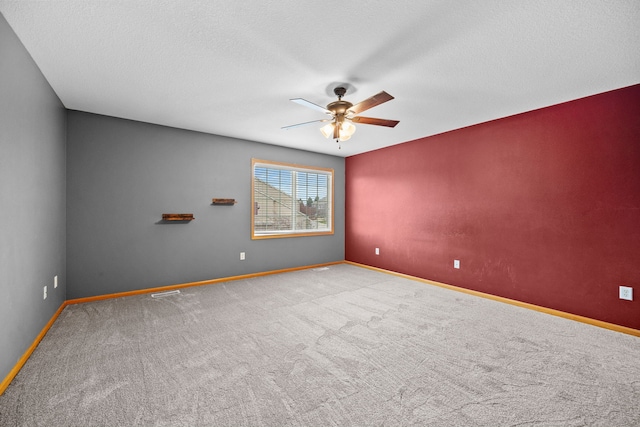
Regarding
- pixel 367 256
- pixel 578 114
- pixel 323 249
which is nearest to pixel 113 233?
pixel 323 249

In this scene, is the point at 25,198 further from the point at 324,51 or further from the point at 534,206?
the point at 534,206

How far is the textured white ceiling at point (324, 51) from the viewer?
5.70ft

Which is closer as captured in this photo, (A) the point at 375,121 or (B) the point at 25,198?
(B) the point at 25,198

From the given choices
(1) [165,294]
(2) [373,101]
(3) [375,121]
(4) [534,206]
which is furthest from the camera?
(1) [165,294]

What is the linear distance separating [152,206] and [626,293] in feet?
19.0

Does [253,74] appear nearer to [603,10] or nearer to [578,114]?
[603,10]

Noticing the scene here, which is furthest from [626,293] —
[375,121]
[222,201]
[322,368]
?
[222,201]

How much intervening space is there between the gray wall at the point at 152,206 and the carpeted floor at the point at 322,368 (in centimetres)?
61

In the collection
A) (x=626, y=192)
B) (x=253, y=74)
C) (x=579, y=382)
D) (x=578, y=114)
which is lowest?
(x=579, y=382)

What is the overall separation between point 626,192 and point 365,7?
10.5ft

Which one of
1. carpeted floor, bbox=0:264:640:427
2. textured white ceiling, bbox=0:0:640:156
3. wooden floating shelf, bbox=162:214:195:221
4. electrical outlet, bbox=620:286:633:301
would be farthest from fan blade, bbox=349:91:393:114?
electrical outlet, bbox=620:286:633:301

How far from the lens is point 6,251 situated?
1.90 m

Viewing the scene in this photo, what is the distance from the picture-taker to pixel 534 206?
11.2ft

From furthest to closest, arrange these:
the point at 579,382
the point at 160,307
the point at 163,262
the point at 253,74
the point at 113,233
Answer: the point at 163,262
the point at 113,233
the point at 160,307
the point at 253,74
the point at 579,382
